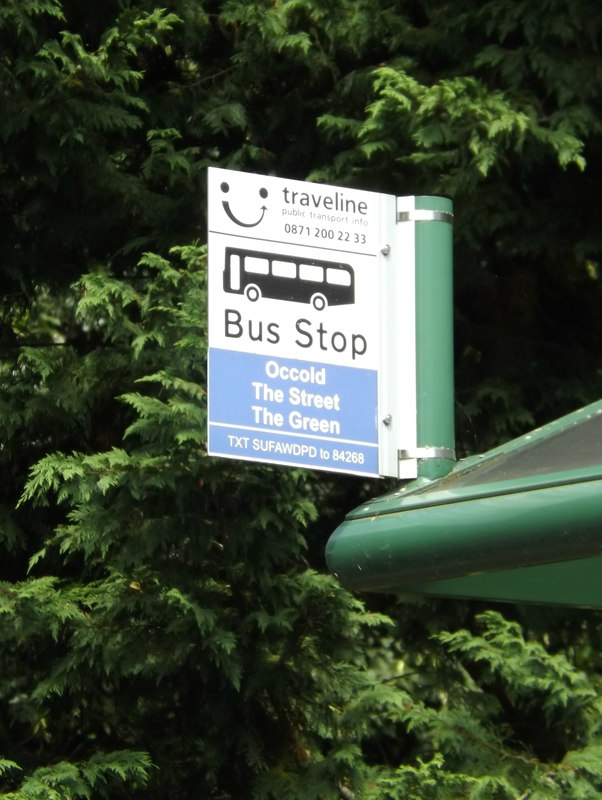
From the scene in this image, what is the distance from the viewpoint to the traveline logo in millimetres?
3350

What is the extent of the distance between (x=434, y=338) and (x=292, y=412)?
15.9 inches

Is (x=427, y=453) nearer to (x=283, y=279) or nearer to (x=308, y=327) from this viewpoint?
(x=308, y=327)

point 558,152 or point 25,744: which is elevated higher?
point 558,152

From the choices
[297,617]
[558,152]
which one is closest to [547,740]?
[297,617]

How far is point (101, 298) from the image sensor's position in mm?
4918

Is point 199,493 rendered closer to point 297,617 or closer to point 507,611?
point 297,617

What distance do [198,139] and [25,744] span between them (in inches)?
97.9

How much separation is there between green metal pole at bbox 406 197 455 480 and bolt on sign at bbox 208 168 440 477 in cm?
2

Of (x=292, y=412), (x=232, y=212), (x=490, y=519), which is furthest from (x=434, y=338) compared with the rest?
(x=490, y=519)

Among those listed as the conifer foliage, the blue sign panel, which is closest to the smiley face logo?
the blue sign panel

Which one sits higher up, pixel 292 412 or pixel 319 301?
pixel 319 301

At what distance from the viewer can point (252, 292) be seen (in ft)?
10.8

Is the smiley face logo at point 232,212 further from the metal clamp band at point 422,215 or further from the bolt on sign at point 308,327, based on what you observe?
the metal clamp band at point 422,215

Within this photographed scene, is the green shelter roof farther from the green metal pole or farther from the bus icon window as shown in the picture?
the bus icon window
